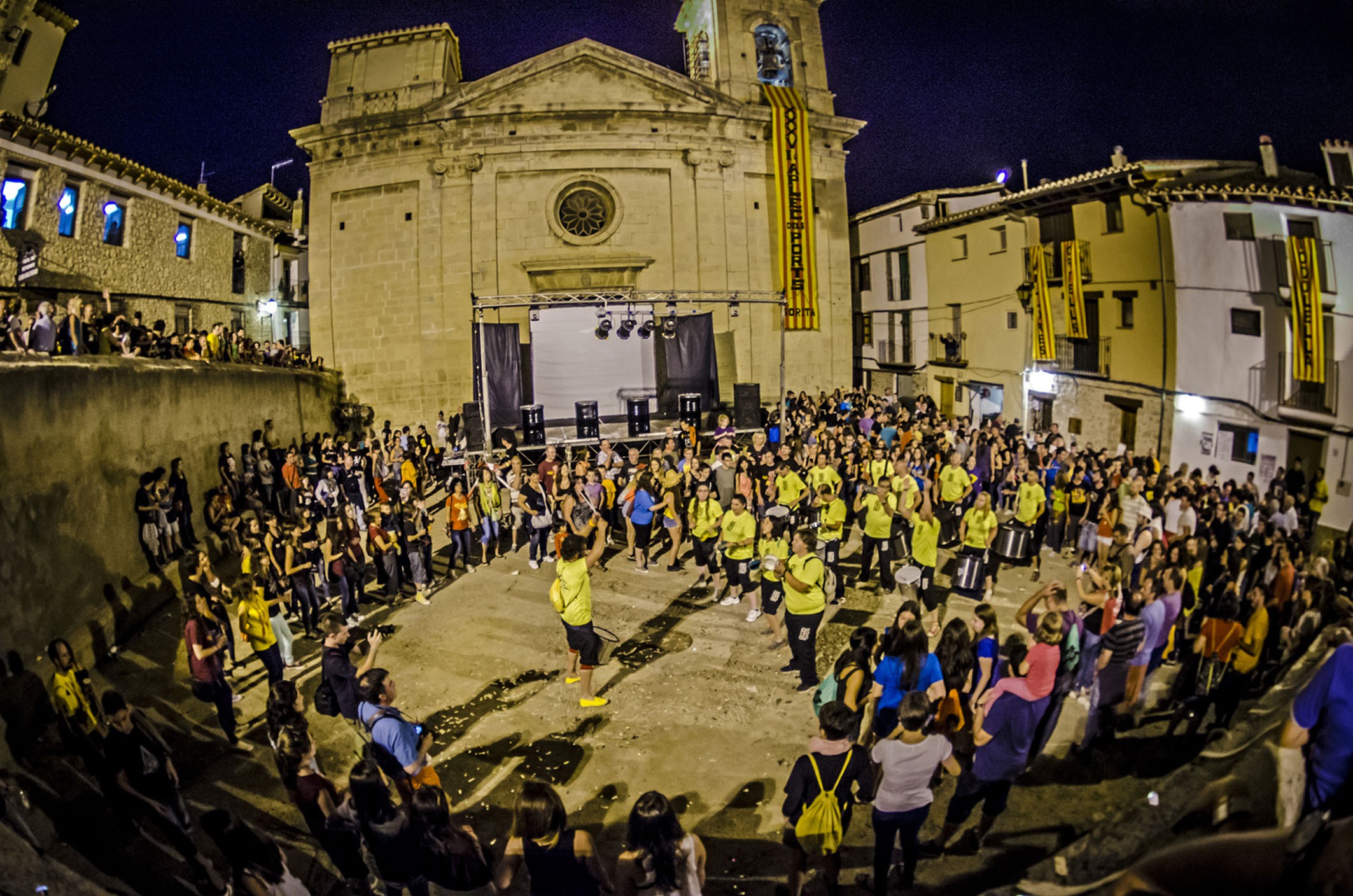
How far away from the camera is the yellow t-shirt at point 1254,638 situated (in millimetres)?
5453

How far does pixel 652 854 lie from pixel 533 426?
43.1ft

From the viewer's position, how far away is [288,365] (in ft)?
58.2

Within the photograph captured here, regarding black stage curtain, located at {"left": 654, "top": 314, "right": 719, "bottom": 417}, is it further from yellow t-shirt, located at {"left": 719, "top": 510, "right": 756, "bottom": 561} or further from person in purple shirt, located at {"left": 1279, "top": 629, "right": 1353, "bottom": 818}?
person in purple shirt, located at {"left": 1279, "top": 629, "right": 1353, "bottom": 818}

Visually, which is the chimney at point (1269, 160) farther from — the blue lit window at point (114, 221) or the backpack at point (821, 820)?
the blue lit window at point (114, 221)

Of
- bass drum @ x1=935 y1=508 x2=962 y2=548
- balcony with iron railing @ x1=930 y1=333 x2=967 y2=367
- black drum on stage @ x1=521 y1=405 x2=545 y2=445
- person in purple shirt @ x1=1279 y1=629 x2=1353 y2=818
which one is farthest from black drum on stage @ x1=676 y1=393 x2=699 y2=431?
person in purple shirt @ x1=1279 y1=629 x2=1353 y2=818

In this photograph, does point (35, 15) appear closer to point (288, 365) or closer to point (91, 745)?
point (288, 365)

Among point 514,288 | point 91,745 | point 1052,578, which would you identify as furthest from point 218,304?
point 1052,578

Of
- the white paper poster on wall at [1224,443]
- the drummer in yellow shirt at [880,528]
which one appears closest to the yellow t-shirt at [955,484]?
the drummer in yellow shirt at [880,528]

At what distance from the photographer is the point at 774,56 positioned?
22078 mm

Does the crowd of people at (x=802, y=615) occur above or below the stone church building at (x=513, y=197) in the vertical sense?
below

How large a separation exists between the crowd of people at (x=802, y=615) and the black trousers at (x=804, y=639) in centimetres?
4

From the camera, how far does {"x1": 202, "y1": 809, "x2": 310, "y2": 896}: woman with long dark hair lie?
3.19 metres

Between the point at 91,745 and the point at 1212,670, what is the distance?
8.65 m

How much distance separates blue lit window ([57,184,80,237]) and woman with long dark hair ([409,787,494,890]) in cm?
1787
